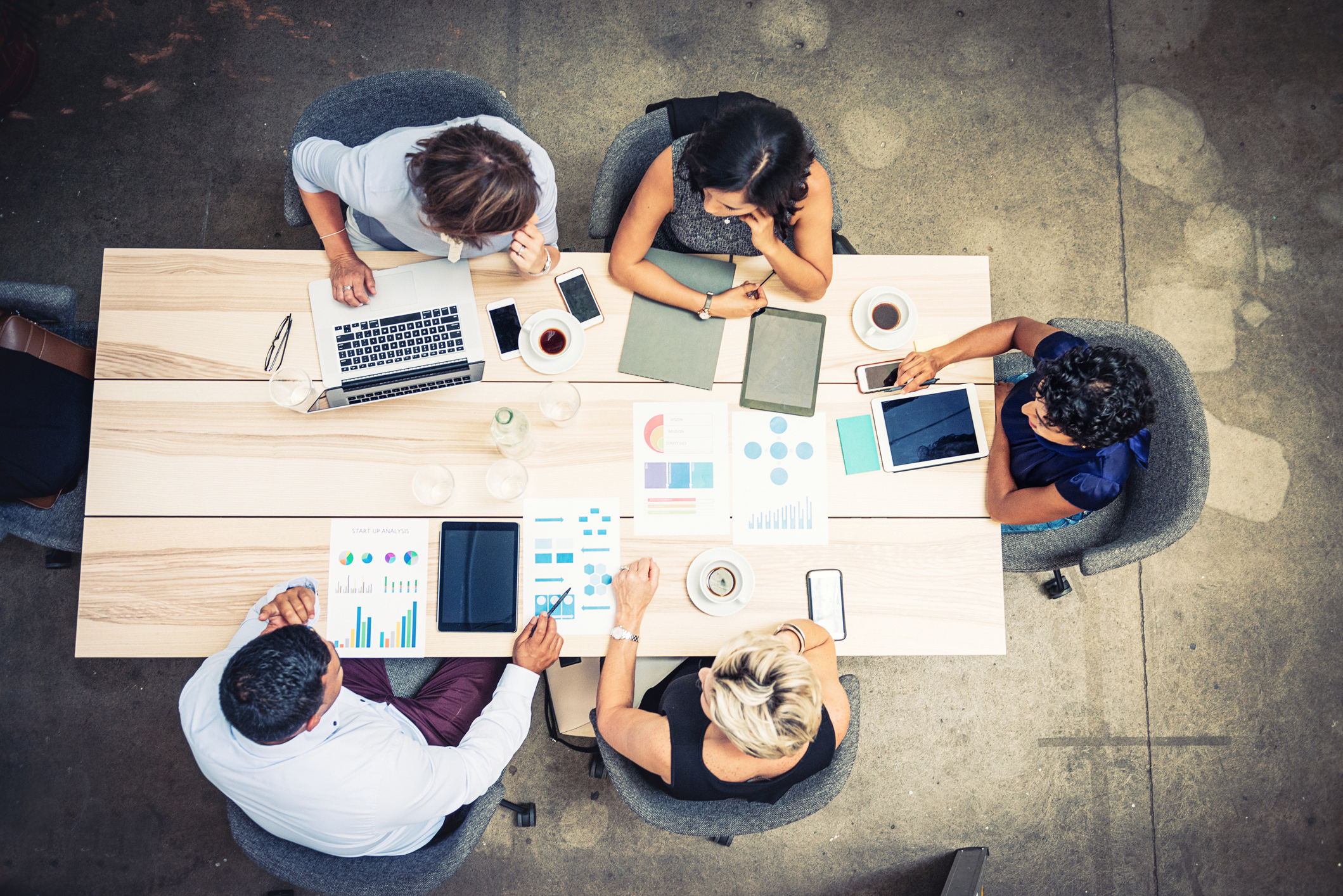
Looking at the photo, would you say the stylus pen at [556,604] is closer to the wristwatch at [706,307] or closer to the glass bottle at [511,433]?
the glass bottle at [511,433]

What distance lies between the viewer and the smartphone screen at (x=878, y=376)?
1.67m

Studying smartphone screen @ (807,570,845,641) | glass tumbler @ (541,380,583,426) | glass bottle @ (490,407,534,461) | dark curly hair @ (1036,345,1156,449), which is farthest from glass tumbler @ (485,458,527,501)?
dark curly hair @ (1036,345,1156,449)

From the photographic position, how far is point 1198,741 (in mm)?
2426

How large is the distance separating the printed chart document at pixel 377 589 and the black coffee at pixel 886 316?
120 cm

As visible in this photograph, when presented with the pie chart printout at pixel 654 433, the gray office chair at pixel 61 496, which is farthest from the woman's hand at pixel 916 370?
the gray office chair at pixel 61 496

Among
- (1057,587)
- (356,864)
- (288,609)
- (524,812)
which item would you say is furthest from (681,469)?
Answer: (1057,587)

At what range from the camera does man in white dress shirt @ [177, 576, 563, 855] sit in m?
1.36

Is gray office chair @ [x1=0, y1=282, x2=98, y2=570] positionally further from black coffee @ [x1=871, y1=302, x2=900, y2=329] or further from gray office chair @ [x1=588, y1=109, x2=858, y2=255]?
black coffee @ [x1=871, y1=302, x2=900, y2=329]

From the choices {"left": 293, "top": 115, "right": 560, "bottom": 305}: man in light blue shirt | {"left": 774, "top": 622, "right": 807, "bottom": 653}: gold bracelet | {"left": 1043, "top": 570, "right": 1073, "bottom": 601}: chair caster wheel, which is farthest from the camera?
{"left": 1043, "top": 570, "right": 1073, "bottom": 601}: chair caster wheel

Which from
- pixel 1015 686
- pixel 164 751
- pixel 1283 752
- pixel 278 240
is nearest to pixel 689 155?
pixel 278 240

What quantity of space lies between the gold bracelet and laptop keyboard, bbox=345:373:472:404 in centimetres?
93

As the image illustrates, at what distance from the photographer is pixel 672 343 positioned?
5.52 feet

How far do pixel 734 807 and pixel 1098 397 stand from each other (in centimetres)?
119

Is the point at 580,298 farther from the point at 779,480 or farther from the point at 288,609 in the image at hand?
the point at 288,609
